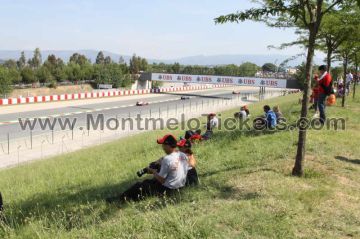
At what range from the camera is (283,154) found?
9.57 metres

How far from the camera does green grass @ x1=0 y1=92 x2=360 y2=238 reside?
5410 mm

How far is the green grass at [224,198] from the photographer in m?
5.41

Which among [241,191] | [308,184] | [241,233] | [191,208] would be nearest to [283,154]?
[308,184]

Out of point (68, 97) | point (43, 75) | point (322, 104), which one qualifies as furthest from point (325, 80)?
point (43, 75)

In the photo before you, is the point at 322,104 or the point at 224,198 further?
the point at 322,104

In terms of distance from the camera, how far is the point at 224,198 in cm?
670

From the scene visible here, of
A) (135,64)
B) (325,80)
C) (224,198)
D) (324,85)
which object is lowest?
(224,198)

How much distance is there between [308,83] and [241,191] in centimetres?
237

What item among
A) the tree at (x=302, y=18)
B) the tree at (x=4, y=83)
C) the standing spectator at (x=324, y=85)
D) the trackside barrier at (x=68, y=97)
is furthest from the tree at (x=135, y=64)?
the tree at (x=302, y=18)

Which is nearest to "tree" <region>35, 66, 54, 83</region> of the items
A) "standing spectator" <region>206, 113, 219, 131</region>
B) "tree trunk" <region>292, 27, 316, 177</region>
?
"standing spectator" <region>206, 113, 219, 131</region>

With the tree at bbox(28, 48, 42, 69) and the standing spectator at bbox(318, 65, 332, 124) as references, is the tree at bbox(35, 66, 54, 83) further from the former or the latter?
the standing spectator at bbox(318, 65, 332, 124)

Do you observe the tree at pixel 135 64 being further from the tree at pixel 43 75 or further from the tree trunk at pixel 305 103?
the tree trunk at pixel 305 103

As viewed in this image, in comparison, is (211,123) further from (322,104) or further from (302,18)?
(302,18)

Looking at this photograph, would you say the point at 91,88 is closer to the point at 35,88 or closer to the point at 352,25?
the point at 35,88
